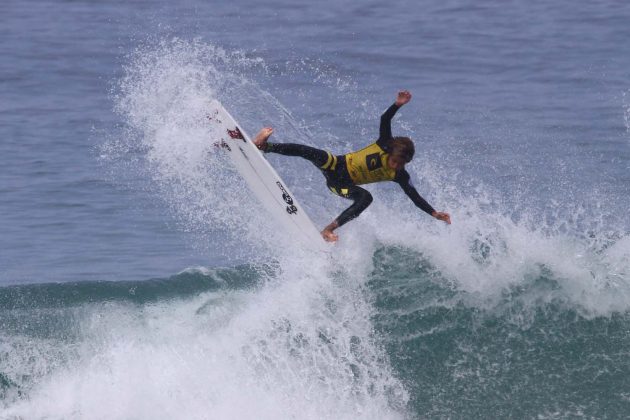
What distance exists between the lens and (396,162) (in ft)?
32.0

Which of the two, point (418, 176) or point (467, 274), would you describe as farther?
point (418, 176)

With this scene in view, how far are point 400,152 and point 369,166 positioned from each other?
0.45 meters

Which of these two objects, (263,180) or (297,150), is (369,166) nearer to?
(297,150)

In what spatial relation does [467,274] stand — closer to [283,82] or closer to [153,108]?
[153,108]

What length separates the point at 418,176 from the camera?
16641 mm

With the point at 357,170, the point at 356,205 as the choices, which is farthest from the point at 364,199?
the point at 357,170

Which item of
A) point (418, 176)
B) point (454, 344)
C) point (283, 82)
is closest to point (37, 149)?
point (283, 82)

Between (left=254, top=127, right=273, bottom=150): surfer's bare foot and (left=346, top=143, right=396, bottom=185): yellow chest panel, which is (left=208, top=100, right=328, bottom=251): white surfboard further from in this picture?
(left=346, top=143, right=396, bottom=185): yellow chest panel

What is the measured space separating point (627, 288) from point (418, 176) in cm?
635

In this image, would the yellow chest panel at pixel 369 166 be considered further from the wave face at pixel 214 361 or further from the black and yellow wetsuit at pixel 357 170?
the wave face at pixel 214 361

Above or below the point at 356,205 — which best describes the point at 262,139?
above

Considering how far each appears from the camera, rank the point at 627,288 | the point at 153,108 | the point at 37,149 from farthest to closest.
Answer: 1. the point at 37,149
2. the point at 153,108
3. the point at 627,288

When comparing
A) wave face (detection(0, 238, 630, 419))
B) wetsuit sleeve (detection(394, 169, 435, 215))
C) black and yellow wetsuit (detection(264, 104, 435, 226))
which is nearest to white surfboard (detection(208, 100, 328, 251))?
black and yellow wetsuit (detection(264, 104, 435, 226))

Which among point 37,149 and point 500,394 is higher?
point 500,394
